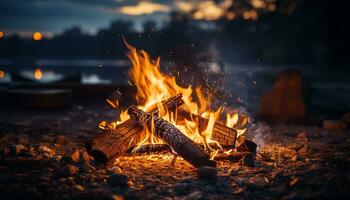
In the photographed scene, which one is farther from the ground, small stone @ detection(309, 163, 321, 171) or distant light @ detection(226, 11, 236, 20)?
distant light @ detection(226, 11, 236, 20)

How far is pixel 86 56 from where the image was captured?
96812mm

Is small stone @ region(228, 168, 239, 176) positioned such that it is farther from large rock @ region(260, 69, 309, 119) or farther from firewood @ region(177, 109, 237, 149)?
large rock @ region(260, 69, 309, 119)

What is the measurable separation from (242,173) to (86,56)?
316 ft

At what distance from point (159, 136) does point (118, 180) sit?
1138mm

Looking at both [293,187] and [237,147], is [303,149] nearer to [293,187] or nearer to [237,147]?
[237,147]

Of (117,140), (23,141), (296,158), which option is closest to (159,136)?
(117,140)

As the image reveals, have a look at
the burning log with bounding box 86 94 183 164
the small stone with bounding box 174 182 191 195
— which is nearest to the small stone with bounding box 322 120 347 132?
the burning log with bounding box 86 94 183 164

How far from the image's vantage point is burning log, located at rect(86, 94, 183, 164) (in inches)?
173

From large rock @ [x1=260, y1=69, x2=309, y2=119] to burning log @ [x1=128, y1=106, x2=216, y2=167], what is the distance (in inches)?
157

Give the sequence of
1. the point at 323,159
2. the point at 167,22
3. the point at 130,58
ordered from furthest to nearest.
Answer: the point at 167,22 < the point at 130,58 < the point at 323,159

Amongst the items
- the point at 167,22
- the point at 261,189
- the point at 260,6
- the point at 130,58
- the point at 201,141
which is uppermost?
the point at 167,22

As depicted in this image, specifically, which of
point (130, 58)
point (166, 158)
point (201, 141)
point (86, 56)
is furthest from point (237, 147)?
point (86, 56)

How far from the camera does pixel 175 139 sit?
446cm

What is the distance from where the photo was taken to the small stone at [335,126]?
259 inches
